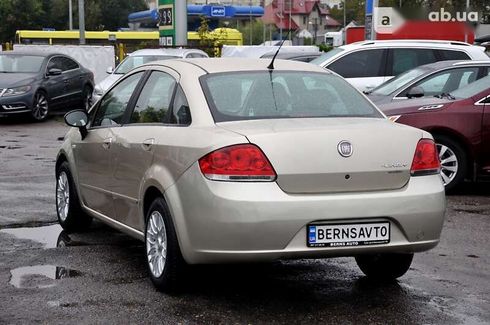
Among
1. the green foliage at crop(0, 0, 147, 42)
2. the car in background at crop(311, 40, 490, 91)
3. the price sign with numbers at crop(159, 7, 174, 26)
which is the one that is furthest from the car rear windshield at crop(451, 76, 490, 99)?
the green foliage at crop(0, 0, 147, 42)

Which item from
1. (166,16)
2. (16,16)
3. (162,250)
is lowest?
(162,250)

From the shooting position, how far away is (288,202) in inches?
188

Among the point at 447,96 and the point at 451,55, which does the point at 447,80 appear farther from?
the point at 451,55

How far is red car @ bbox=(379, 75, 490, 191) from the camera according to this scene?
9.45 meters

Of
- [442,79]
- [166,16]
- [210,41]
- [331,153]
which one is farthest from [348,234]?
[210,41]

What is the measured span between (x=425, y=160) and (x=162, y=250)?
5.77ft

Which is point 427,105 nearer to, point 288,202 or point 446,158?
point 446,158

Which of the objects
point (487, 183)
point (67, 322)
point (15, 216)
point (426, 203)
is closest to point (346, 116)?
point (426, 203)

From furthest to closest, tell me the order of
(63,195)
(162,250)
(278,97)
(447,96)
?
(447,96), (63,195), (278,97), (162,250)

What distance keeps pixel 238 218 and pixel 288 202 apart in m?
0.30

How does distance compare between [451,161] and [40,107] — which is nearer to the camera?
[451,161]

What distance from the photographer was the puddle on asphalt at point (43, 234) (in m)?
6.98

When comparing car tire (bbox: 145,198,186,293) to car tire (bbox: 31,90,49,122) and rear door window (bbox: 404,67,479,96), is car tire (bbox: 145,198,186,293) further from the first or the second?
car tire (bbox: 31,90,49,122)

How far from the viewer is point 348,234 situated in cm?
492
